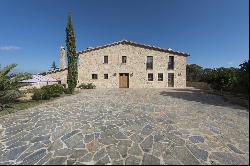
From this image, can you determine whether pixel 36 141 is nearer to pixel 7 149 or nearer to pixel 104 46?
pixel 7 149

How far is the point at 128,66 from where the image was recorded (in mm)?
26609

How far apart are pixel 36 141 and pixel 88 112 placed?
3558 mm

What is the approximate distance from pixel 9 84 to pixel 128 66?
17049mm

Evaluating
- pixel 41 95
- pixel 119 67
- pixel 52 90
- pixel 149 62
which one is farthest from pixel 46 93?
pixel 149 62

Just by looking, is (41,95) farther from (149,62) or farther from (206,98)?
(149,62)

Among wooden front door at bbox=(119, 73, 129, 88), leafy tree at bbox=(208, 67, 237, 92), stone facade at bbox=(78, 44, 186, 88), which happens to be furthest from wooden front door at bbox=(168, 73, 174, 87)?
leafy tree at bbox=(208, 67, 237, 92)

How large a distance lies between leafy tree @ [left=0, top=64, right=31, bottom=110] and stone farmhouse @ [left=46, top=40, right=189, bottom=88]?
1395 cm

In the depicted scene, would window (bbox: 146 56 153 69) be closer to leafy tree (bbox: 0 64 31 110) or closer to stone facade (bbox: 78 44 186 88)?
stone facade (bbox: 78 44 186 88)

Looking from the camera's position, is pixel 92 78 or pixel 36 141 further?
pixel 92 78

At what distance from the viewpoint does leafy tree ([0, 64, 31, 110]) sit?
1143cm

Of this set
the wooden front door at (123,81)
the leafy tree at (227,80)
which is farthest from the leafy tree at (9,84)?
the wooden front door at (123,81)

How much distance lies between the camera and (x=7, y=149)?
6.19m

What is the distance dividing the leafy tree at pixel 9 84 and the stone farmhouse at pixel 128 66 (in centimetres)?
1395

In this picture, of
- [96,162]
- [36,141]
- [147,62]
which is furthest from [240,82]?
[147,62]
